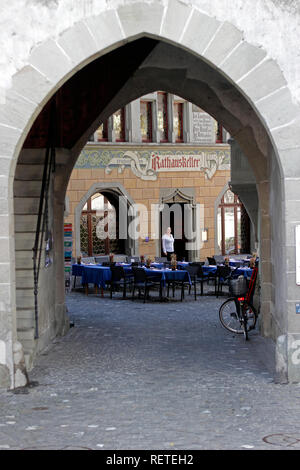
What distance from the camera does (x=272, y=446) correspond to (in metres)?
6.39

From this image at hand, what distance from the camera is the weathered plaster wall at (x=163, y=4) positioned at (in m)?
8.94

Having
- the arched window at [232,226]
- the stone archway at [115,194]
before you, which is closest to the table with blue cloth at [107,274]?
the stone archway at [115,194]

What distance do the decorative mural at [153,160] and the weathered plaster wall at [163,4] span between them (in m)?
17.7

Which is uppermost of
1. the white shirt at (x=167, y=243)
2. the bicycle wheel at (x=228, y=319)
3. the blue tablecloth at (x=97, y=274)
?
the white shirt at (x=167, y=243)

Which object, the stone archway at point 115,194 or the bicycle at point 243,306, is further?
the stone archway at point 115,194

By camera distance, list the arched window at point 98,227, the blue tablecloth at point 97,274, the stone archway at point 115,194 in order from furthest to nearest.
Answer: the arched window at point 98,227 < the stone archway at point 115,194 < the blue tablecloth at point 97,274

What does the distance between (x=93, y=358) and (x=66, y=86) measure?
14.5ft

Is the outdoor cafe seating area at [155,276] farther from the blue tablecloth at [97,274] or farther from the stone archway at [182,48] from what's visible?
the stone archway at [182,48]

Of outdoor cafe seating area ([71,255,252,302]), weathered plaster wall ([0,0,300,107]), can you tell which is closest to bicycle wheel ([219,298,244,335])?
outdoor cafe seating area ([71,255,252,302])

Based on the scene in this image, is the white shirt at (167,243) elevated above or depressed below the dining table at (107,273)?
above

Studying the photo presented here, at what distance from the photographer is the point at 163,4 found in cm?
907

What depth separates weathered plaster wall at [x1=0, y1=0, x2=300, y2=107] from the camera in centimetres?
894

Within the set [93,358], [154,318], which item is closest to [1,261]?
[93,358]

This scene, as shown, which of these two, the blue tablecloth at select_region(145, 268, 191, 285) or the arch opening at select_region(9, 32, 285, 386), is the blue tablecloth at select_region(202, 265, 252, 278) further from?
the arch opening at select_region(9, 32, 285, 386)
